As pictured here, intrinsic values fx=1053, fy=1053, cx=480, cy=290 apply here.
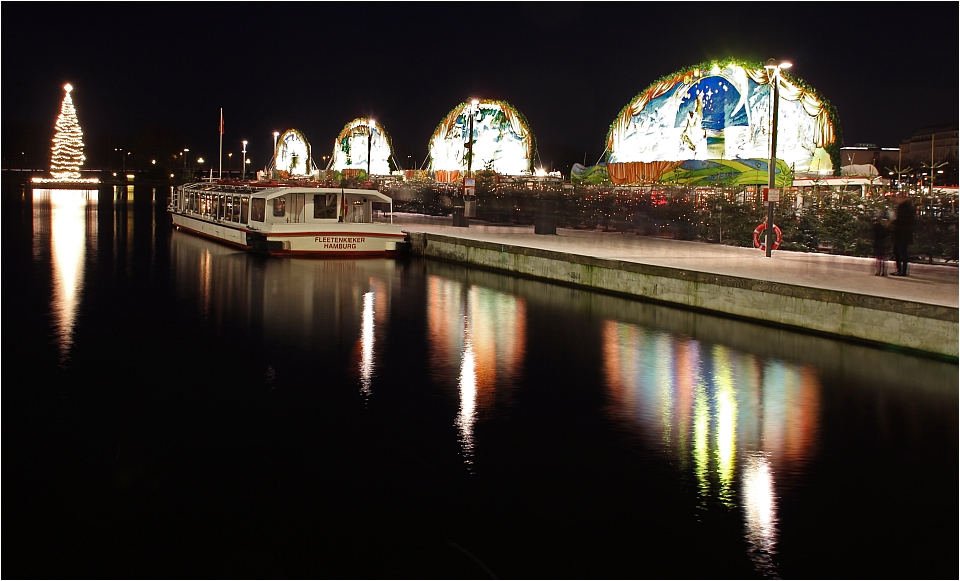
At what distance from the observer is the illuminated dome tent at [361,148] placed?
93.6 metres

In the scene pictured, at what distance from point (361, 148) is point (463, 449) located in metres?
92.9

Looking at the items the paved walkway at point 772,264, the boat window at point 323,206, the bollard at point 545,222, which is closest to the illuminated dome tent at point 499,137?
the bollard at point 545,222

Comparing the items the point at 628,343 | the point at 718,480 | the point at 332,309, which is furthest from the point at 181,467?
the point at 332,309

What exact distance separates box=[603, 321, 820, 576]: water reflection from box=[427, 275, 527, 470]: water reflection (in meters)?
1.18

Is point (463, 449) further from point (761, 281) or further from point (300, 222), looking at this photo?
point (300, 222)

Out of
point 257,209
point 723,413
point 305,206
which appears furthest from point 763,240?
point 723,413

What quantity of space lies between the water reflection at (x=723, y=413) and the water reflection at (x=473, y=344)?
1.18 metres

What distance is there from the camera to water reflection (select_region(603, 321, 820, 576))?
23.4 ft

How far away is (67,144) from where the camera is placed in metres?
110

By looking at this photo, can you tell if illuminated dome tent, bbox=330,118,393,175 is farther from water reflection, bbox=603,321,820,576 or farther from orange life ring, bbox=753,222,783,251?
water reflection, bbox=603,321,820,576

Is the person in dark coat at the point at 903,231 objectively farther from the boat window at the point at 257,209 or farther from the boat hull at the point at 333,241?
the boat window at the point at 257,209

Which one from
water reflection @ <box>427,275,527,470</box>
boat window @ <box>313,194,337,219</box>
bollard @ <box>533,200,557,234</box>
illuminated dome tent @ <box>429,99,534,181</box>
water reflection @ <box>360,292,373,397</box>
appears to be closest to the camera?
water reflection @ <box>427,275,527,470</box>

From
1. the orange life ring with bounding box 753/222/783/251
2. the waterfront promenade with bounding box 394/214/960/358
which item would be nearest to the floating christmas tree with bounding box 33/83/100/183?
the waterfront promenade with bounding box 394/214/960/358

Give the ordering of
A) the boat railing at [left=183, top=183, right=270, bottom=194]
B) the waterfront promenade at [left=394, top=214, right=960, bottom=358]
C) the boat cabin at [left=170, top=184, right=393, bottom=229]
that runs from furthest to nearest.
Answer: the boat railing at [left=183, top=183, right=270, bottom=194]
the boat cabin at [left=170, top=184, right=393, bottom=229]
the waterfront promenade at [left=394, top=214, right=960, bottom=358]
